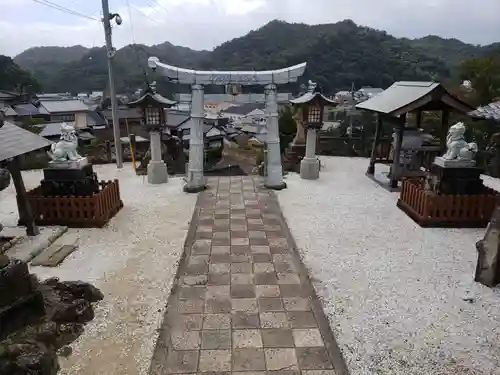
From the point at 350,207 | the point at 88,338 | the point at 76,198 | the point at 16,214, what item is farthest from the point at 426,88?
the point at 16,214

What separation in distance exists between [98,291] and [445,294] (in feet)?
16.8

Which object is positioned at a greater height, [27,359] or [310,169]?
[27,359]

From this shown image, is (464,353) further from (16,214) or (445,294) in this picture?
(16,214)

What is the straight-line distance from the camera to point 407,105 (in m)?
10.2

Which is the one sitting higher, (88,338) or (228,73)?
(228,73)

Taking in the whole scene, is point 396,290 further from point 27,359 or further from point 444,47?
point 444,47

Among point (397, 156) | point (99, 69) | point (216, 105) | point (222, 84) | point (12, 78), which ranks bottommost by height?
point (216, 105)

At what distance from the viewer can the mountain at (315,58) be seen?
58.6 m

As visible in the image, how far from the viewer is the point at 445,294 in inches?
226

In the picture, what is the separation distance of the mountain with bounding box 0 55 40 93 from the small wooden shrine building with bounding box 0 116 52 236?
48.9 m

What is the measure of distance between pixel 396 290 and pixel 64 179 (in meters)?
7.34

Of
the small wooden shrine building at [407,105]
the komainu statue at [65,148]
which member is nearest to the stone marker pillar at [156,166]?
the komainu statue at [65,148]

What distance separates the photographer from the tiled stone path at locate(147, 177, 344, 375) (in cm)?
434

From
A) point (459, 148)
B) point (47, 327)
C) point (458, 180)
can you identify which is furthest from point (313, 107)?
point (47, 327)
